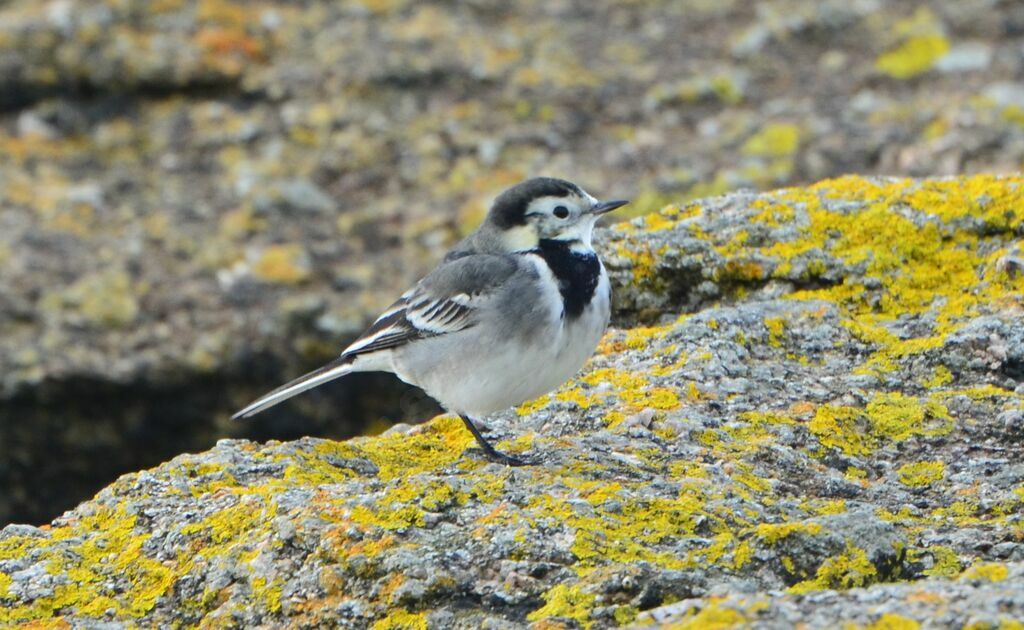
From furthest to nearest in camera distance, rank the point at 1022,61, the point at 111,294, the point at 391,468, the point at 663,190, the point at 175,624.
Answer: the point at 1022,61 < the point at 663,190 < the point at 111,294 < the point at 391,468 < the point at 175,624

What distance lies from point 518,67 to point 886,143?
2.79 meters

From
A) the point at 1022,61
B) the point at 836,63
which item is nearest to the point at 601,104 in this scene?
the point at 836,63

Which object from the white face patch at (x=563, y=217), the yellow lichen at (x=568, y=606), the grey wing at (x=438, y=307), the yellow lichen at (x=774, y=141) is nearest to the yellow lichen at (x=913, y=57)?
the yellow lichen at (x=774, y=141)

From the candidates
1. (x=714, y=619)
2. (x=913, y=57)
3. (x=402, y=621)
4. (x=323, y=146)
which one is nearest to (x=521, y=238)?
(x=402, y=621)

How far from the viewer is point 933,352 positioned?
18.9 feet

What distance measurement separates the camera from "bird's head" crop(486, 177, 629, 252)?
20.5 ft

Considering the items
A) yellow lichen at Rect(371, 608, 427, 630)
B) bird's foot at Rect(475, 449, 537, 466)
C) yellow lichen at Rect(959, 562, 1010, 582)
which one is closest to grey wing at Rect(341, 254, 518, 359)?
bird's foot at Rect(475, 449, 537, 466)

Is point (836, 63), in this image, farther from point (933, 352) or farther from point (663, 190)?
point (933, 352)

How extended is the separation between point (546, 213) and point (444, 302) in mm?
622

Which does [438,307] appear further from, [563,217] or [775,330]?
[775,330]

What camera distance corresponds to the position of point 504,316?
5797 mm

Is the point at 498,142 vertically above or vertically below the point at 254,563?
above

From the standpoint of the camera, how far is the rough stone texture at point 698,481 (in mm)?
4070

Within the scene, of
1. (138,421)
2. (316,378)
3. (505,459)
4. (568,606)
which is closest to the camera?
(568,606)
